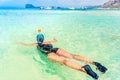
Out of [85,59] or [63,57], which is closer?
[85,59]

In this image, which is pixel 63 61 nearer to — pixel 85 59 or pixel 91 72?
pixel 85 59

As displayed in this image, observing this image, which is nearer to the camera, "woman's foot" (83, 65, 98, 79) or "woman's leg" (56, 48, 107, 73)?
"woman's foot" (83, 65, 98, 79)

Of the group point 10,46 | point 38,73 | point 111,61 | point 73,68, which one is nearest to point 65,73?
point 73,68

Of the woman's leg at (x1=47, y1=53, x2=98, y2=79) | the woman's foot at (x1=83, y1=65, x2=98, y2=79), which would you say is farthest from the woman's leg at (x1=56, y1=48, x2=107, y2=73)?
the woman's foot at (x1=83, y1=65, x2=98, y2=79)

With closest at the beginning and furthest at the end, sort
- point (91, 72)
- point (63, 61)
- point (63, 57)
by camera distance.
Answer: point (91, 72)
point (63, 61)
point (63, 57)

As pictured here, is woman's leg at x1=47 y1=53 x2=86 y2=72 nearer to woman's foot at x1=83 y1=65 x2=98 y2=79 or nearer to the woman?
the woman

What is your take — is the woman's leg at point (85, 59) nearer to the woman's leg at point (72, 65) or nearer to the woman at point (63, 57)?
the woman at point (63, 57)

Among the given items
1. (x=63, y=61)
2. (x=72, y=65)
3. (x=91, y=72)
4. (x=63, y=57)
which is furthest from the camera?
(x=63, y=57)

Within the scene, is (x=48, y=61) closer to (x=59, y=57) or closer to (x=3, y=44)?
(x=59, y=57)

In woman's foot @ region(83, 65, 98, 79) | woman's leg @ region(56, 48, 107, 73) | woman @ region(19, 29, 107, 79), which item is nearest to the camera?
woman's foot @ region(83, 65, 98, 79)

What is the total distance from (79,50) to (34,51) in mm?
1131

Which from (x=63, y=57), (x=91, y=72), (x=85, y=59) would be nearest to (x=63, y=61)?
(x=63, y=57)

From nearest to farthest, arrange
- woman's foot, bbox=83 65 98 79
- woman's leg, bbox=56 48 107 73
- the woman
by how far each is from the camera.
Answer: woman's foot, bbox=83 65 98 79
the woman
woman's leg, bbox=56 48 107 73

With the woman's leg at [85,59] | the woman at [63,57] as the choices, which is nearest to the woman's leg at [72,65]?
the woman at [63,57]
